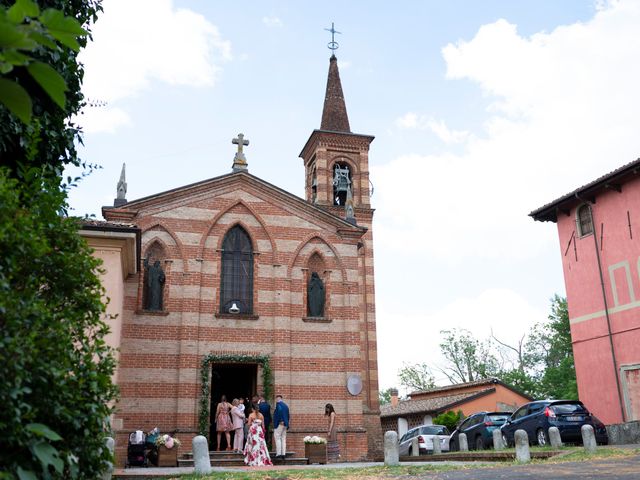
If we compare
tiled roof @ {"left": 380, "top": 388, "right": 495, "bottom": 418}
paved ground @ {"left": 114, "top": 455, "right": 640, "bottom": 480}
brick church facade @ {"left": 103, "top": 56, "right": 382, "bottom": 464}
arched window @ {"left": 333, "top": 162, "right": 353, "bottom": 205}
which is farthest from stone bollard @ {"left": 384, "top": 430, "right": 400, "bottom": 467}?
tiled roof @ {"left": 380, "top": 388, "right": 495, "bottom": 418}

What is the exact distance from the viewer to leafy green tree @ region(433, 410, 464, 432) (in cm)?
3306

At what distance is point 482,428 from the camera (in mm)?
21469

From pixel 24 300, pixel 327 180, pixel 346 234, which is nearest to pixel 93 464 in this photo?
pixel 24 300

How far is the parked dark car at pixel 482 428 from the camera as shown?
21.2 meters

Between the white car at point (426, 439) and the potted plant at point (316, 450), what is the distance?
886 centimetres

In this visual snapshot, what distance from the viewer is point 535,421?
18.2 m

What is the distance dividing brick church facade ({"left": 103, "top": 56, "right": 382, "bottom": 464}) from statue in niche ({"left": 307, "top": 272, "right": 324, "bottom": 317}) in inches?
1.9

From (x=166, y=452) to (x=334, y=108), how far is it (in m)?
22.7

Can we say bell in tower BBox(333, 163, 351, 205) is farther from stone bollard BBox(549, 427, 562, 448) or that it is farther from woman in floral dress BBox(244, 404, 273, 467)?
stone bollard BBox(549, 427, 562, 448)

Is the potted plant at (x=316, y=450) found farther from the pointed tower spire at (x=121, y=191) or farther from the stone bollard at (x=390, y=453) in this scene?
the pointed tower spire at (x=121, y=191)

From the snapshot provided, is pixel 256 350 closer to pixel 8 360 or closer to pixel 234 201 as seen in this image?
pixel 234 201

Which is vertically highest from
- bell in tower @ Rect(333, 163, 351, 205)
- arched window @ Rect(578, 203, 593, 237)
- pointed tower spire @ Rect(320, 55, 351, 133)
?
pointed tower spire @ Rect(320, 55, 351, 133)

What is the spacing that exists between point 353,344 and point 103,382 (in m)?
16.1

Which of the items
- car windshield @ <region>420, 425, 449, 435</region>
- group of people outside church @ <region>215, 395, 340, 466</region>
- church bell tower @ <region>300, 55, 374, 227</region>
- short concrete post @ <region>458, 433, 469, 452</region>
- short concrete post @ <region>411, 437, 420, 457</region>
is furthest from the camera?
church bell tower @ <region>300, 55, 374, 227</region>
